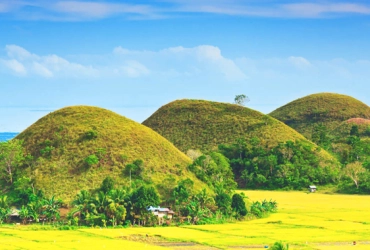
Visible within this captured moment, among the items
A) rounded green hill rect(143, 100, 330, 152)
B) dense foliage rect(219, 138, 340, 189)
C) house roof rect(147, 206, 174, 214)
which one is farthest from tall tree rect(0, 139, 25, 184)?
rounded green hill rect(143, 100, 330, 152)

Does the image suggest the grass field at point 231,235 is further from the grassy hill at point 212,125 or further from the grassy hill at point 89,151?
the grassy hill at point 212,125

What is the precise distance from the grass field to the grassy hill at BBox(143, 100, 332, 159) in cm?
5937

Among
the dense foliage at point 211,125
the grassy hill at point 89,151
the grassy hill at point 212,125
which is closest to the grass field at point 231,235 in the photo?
the grassy hill at point 89,151

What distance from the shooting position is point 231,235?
66812 mm

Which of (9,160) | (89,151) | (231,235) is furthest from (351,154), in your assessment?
(231,235)

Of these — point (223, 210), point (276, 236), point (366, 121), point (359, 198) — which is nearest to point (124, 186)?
point (223, 210)

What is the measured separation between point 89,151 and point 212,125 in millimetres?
65883

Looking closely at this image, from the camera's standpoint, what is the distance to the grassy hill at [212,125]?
149m

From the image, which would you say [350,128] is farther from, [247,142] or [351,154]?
[247,142]

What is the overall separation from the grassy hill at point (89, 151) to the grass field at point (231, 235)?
51.5 feet

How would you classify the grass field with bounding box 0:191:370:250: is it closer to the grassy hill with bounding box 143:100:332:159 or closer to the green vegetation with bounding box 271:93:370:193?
the green vegetation with bounding box 271:93:370:193

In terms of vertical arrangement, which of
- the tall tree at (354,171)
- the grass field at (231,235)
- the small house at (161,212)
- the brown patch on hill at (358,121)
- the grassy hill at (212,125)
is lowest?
the grass field at (231,235)

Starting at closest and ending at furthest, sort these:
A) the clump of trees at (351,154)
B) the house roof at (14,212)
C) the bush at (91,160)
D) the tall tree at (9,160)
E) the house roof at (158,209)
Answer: the house roof at (158,209) < the house roof at (14,212) < the tall tree at (9,160) < the bush at (91,160) < the clump of trees at (351,154)

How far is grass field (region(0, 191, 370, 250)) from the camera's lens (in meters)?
59.4
